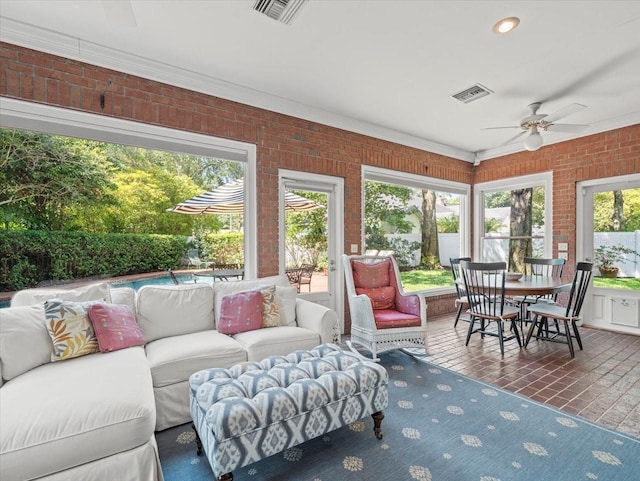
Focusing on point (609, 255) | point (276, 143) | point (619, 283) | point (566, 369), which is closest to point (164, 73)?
point (276, 143)

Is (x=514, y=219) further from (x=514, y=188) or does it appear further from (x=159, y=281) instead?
(x=159, y=281)

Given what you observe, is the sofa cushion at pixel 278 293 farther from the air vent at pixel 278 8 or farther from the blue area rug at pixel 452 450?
the air vent at pixel 278 8

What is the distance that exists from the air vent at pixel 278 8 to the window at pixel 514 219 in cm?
464

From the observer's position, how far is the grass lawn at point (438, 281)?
175 inches

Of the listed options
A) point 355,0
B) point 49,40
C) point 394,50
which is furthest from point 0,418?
point 394,50

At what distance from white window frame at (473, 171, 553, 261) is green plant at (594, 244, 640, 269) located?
1.83ft

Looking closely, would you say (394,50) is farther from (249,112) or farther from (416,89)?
(249,112)

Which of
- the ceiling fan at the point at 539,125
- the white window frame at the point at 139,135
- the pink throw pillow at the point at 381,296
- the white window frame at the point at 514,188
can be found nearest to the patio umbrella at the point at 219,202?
the white window frame at the point at 139,135

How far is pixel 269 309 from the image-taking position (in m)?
2.94

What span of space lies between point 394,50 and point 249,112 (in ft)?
5.43

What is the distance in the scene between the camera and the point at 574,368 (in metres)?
3.16

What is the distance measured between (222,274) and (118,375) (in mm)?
1804

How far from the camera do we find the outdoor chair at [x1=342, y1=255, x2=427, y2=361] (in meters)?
3.29

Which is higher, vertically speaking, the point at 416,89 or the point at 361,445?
the point at 416,89
